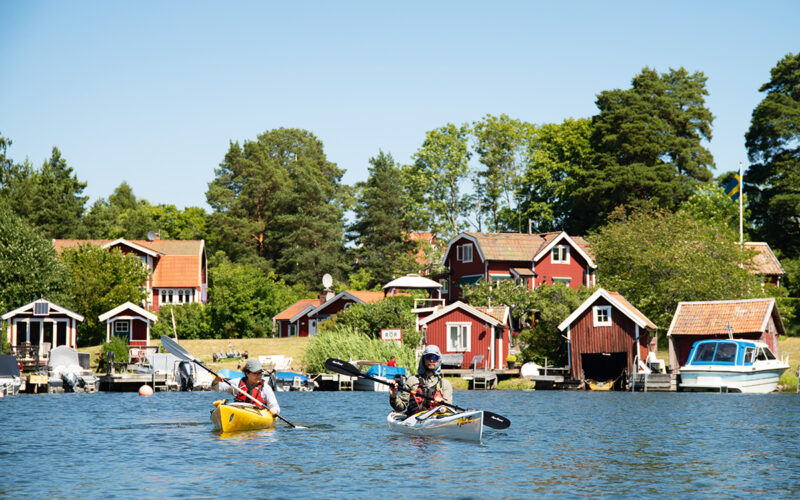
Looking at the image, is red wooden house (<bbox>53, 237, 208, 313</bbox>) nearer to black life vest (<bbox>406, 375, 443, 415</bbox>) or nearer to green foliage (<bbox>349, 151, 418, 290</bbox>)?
green foliage (<bbox>349, 151, 418, 290</bbox>)

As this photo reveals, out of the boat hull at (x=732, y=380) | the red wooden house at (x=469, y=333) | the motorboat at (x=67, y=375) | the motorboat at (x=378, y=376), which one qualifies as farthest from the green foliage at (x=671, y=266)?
the motorboat at (x=67, y=375)

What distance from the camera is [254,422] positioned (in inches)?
982

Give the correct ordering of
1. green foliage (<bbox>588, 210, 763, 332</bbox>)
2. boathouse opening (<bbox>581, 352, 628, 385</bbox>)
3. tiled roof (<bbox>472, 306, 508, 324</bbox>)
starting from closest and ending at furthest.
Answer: boathouse opening (<bbox>581, 352, 628, 385</bbox>), green foliage (<bbox>588, 210, 763, 332</bbox>), tiled roof (<bbox>472, 306, 508, 324</bbox>)

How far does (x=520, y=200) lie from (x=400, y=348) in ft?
134

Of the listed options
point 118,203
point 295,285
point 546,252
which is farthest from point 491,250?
point 118,203

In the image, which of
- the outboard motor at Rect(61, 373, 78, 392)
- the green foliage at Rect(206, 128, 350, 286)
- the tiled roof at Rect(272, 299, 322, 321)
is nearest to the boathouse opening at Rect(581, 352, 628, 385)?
the outboard motor at Rect(61, 373, 78, 392)

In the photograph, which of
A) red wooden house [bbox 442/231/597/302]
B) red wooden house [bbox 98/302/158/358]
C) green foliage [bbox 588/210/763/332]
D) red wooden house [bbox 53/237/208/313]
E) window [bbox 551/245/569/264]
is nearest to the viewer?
green foliage [bbox 588/210/763/332]

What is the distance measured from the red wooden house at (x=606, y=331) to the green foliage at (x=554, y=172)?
37804 mm

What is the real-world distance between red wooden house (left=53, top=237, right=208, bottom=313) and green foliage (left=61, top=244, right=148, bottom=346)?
7.32m

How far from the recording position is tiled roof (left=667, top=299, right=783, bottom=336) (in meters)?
50.7

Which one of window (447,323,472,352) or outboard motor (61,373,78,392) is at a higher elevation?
window (447,323,472,352)

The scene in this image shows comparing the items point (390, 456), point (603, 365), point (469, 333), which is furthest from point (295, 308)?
point (390, 456)

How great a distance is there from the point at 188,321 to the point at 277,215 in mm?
29157

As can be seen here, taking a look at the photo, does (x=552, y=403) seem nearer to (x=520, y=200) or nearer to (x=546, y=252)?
(x=546, y=252)
